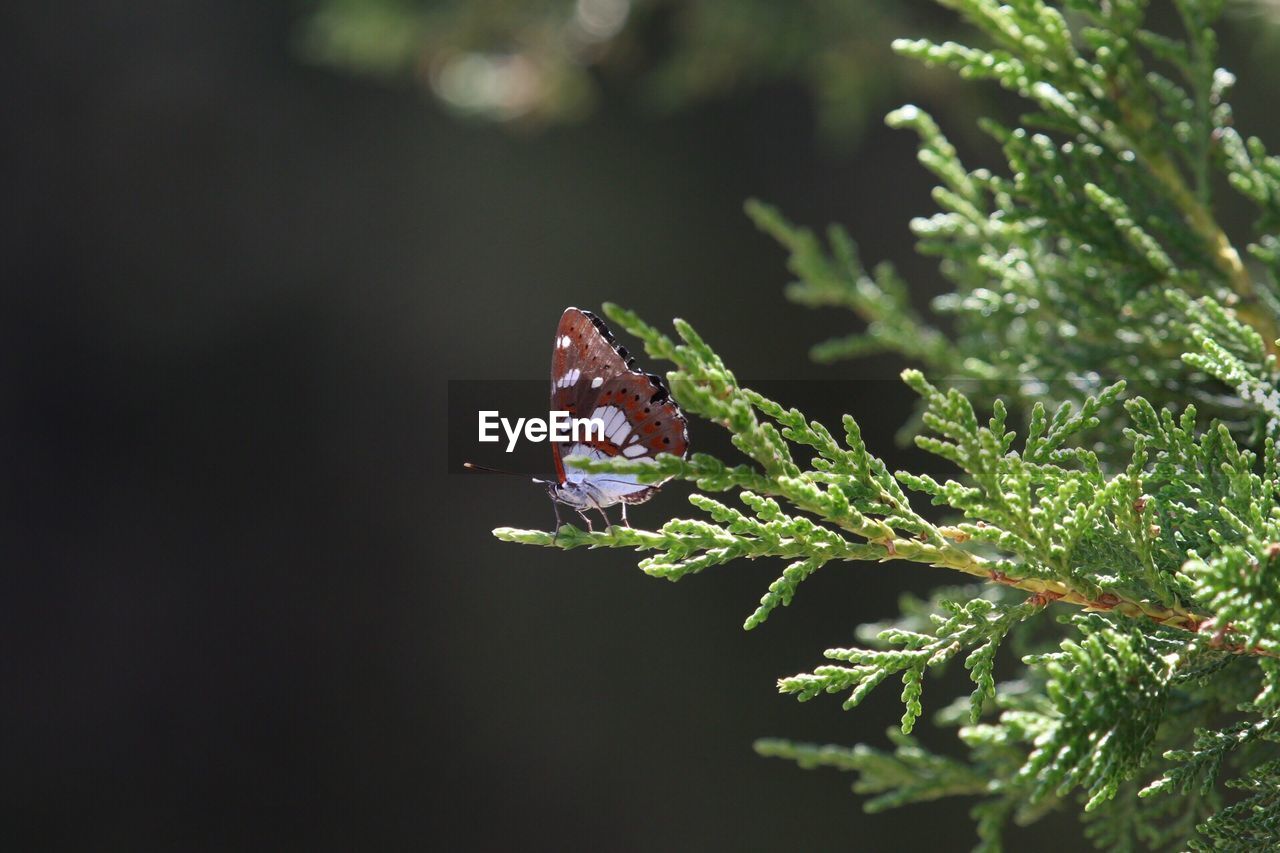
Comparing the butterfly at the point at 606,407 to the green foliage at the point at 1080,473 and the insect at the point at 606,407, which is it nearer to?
the insect at the point at 606,407

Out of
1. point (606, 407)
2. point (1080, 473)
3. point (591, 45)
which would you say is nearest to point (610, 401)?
point (606, 407)

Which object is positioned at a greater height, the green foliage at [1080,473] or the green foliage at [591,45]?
the green foliage at [591,45]

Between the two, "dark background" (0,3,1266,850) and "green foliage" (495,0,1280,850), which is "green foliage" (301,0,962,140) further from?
"dark background" (0,3,1266,850)

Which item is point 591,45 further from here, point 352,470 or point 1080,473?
point 1080,473

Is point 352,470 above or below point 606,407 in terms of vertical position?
above

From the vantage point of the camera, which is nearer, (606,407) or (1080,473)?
(1080,473)

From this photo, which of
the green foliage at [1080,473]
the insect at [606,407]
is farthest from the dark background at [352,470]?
the insect at [606,407]

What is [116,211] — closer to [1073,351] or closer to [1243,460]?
[1073,351]
